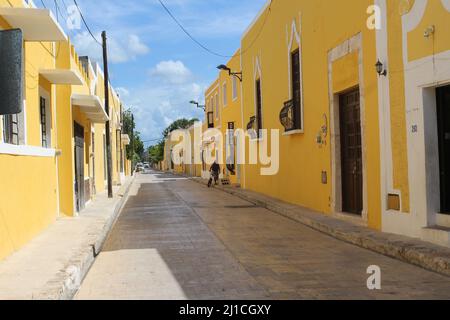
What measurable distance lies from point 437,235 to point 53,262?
211 inches

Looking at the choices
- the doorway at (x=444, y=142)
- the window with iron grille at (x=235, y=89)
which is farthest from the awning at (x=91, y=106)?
the window with iron grille at (x=235, y=89)

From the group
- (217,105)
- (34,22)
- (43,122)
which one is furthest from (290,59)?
(217,105)

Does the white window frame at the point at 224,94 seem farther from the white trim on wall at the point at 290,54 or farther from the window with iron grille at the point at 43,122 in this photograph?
the window with iron grille at the point at 43,122

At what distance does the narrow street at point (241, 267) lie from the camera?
6.16 metres

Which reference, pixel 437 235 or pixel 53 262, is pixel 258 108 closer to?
pixel 437 235

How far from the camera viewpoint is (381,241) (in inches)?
341

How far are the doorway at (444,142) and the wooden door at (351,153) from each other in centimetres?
285

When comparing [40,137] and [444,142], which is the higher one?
[40,137]

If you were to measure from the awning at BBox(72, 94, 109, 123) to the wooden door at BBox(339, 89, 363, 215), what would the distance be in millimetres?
6324

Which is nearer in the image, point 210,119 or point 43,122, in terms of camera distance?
point 43,122

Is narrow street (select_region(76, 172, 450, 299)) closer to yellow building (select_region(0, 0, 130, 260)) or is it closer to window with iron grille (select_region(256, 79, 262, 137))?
yellow building (select_region(0, 0, 130, 260))

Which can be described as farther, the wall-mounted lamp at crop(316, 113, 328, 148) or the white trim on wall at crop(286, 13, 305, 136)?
the white trim on wall at crop(286, 13, 305, 136)

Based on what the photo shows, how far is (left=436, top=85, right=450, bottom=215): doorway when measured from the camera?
8.27 meters

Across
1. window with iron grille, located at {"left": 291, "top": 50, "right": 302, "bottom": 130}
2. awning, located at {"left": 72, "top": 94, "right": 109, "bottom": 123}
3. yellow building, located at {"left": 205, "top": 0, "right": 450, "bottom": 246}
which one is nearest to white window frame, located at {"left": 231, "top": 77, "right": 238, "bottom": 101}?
yellow building, located at {"left": 205, "top": 0, "right": 450, "bottom": 246}
